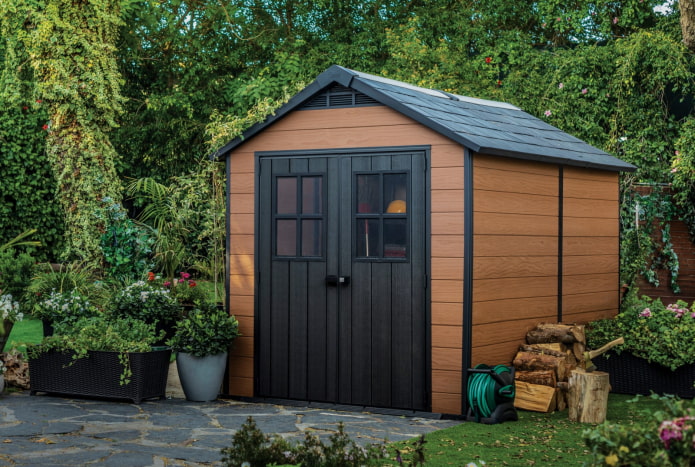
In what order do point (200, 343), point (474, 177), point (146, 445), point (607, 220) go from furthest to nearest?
point (607, 220)
point (200, 343)
point (474, 177)
point (146, 445)

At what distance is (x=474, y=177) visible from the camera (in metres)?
7.65

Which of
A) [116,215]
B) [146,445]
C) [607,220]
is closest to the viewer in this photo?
[146,445]

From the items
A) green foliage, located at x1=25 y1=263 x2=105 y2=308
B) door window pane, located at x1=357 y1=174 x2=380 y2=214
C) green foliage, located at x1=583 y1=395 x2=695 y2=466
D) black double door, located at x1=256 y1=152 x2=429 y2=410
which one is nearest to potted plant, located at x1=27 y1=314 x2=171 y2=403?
black double door, located at x1=256 y1=152 x2=429 y2=410

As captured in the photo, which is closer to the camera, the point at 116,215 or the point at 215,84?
the point at 116,215

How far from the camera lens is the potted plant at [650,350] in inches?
339

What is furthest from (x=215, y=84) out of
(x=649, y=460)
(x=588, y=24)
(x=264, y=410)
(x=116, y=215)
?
(x=649, y=460)

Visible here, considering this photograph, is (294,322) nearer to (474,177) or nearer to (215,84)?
(474,177)

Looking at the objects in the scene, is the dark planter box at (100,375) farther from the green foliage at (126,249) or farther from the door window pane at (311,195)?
the green foliage at (126,249)

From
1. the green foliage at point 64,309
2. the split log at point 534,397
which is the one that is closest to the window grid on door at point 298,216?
the split log at point 534,397

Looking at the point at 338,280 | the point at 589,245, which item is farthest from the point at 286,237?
the point at 589,245

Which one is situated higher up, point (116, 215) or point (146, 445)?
point (116, 215)

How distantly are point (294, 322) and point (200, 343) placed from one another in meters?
0.85

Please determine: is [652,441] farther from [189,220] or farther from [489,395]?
[189,220]

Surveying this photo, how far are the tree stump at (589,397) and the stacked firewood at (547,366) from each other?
0.32 metres
